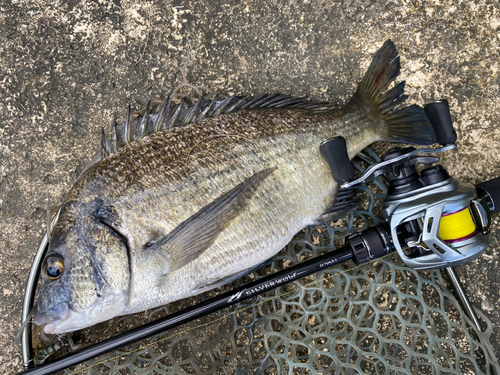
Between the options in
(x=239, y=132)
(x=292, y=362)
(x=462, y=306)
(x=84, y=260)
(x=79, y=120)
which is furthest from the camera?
(x=79, y=120)

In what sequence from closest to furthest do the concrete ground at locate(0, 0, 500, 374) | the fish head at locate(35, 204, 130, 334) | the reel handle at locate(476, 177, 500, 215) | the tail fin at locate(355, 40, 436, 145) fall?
the fish head at locate(35, 204, 130, 334)
the reel handle at locate(476, 177, 500, 215)
the tail fin at locate(355, 40, 436, 145)
the concrete ground at locate(0, 0, 500, 374)

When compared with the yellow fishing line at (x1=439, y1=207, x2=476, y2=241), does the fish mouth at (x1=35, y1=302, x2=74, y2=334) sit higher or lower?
higher

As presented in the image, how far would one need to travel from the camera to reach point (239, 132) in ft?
4.96

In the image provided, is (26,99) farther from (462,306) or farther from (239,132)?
(462,306)

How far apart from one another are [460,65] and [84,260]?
2.13 m

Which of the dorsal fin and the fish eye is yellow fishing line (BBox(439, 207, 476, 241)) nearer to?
the dorsal fin

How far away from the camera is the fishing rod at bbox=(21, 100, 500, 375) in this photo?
144cm

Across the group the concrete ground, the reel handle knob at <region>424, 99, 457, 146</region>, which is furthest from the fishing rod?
the concrete ground

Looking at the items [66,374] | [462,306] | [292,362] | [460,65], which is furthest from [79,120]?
[462,306]

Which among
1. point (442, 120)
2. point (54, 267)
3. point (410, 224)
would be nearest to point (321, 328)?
point (410, 224)

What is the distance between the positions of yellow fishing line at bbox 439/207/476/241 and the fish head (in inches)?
51.6

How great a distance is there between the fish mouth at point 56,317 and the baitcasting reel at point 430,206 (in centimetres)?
121

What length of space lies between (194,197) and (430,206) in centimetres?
97

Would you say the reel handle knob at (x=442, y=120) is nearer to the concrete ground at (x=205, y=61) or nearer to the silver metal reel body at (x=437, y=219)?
the silver metal reel body at (x=437, y=219)
